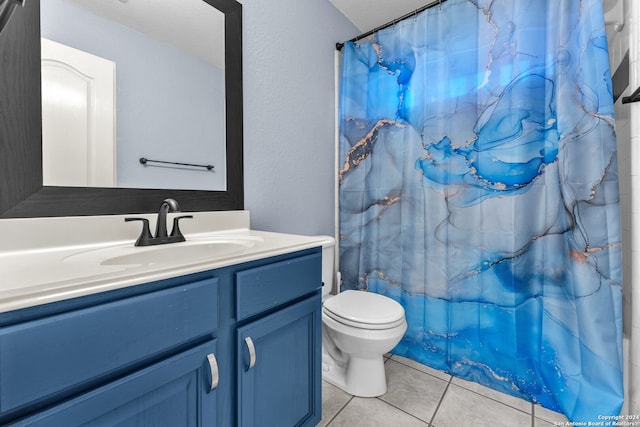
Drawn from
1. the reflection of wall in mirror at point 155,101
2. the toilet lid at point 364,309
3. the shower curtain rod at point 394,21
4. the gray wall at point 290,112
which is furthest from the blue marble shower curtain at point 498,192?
the reflection of wall in mirror at point 155,101

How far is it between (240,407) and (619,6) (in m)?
2.20

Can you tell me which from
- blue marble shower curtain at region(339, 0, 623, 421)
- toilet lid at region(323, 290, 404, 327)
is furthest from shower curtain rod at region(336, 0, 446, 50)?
toilet lid at region(323, 290, 404, 327)

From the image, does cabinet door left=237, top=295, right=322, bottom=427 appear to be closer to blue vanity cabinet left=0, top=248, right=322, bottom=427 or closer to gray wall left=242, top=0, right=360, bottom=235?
blue vanity cabinet left=0, top=248, right=322, bottom=427

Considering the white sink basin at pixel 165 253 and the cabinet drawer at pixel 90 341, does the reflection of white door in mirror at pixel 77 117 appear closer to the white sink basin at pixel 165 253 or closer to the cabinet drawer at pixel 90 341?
the white sink basin at pixel 165 253

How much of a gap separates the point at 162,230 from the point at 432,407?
1467 millimetres

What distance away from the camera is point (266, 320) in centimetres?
90

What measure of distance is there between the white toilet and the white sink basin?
16.9 inches

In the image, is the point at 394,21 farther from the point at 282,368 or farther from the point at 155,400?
the point at 155,400

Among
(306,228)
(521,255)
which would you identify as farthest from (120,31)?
(521,255)

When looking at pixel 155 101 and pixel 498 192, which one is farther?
pixel 498 192

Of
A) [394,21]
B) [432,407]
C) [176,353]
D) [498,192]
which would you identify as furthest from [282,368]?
[394,21]

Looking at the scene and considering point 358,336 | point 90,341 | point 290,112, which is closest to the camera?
point 90,341

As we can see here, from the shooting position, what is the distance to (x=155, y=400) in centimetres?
66

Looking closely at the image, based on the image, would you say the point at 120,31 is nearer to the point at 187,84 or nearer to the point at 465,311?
the point at 187,84
